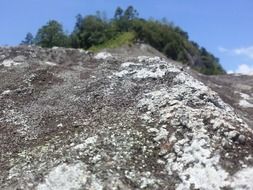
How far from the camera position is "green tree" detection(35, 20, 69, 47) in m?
85.1

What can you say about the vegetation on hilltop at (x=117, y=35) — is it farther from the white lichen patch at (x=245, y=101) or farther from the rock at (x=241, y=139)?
the rock at (x=241, y=139)

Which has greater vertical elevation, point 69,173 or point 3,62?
point 3,62

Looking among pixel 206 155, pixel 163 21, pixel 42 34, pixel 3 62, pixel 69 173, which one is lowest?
pixel 69 173

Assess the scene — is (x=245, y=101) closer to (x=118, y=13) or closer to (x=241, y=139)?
(x=241, y=139)

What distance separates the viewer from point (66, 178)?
15906mm

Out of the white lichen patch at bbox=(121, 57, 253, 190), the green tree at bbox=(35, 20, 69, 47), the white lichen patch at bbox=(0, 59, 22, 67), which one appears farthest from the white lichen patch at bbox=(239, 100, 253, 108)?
the green tree at bbox=(35, 20, 69, 47)

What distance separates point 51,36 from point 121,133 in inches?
2752

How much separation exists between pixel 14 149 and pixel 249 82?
84.3 ft

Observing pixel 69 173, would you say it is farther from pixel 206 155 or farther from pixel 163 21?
pixel 163 21

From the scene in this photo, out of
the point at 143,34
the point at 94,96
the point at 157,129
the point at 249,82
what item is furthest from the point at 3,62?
the point at 143,34

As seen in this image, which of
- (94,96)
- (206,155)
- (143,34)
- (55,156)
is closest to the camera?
(206,155)

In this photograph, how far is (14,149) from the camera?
18.3 m

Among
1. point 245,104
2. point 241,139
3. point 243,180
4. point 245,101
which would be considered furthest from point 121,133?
point 245,101

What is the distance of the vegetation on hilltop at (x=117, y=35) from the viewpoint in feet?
287
